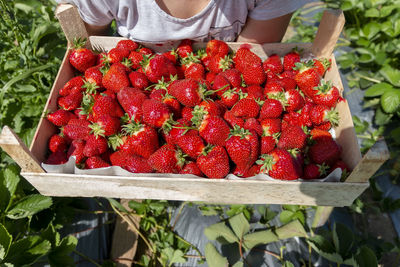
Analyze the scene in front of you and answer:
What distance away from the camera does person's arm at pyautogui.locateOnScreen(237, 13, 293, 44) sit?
5.07ft

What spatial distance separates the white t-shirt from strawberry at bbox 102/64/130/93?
0.91ft

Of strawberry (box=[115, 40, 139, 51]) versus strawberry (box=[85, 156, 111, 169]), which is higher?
strawberry (box=[115, 40, 139, 51])

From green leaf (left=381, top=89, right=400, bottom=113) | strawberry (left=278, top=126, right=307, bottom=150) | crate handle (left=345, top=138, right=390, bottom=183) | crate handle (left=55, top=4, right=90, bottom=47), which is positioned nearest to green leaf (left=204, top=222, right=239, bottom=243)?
strawberry (left=278, top=126, right=307, bottom=150)

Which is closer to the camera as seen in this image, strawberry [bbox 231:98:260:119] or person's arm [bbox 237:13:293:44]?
strawberry [bbox 231:98:260:119]

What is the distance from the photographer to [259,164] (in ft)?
3.66

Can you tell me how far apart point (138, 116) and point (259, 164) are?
506 mm

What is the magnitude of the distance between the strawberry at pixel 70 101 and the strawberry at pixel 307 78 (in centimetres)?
97

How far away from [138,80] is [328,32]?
0.90 metres

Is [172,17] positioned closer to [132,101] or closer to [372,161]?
[132,101]

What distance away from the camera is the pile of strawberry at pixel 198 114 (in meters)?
1.09

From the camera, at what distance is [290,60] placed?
4.69ft

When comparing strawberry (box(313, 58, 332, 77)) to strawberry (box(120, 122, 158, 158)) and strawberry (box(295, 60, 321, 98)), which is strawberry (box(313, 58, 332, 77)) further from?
strawberry (box(120, 122, 158, 158))

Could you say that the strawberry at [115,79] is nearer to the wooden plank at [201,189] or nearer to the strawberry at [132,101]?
the strawberry at [132,101]

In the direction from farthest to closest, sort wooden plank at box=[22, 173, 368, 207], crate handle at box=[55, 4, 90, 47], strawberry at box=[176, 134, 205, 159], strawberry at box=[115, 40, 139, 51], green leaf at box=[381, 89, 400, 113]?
green leaf at box=[381, 89, 400, 113] < strawberry at box=[115, 40, 139, 51] < crate handle at box=[55, 4, 90, 47] < strawberry at box=[176, 134, 205, 159] < wooden plank at box=[22, 173, 368, 207]
